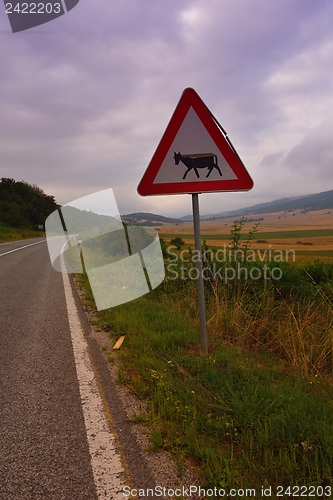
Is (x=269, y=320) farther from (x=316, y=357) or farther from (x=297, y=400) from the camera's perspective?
(x=297, y=400)

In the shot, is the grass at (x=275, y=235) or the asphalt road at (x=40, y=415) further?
the grass at (x=275, y=235)

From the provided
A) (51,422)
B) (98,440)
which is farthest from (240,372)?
(51,422)

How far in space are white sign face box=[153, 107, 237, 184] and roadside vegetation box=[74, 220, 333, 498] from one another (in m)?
1.82

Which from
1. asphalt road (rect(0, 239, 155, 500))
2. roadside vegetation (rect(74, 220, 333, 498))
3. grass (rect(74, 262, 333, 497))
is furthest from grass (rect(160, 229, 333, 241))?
asphalt road (rect(0, 239, 155, 500))

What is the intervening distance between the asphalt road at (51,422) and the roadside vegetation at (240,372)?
0.80 ft

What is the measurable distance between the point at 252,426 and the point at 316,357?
5.67 feet

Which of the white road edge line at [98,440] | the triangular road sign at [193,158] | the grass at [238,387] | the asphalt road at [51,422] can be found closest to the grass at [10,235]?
the asphalt road at [51,422]

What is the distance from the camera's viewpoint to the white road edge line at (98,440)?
6.47ft

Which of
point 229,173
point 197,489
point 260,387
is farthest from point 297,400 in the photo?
point 229,173

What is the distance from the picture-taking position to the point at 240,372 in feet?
10.5

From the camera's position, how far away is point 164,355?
3691 millimetres

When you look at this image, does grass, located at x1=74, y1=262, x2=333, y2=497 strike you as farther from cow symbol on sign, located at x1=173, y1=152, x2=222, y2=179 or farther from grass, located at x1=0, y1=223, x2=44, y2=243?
grass, located at x1=0, y1=223, x2=44, y2=243

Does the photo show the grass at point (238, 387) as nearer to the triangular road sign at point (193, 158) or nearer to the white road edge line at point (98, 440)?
the white road edge line at point (98, 440)

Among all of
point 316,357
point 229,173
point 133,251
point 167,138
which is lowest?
point 316,357
